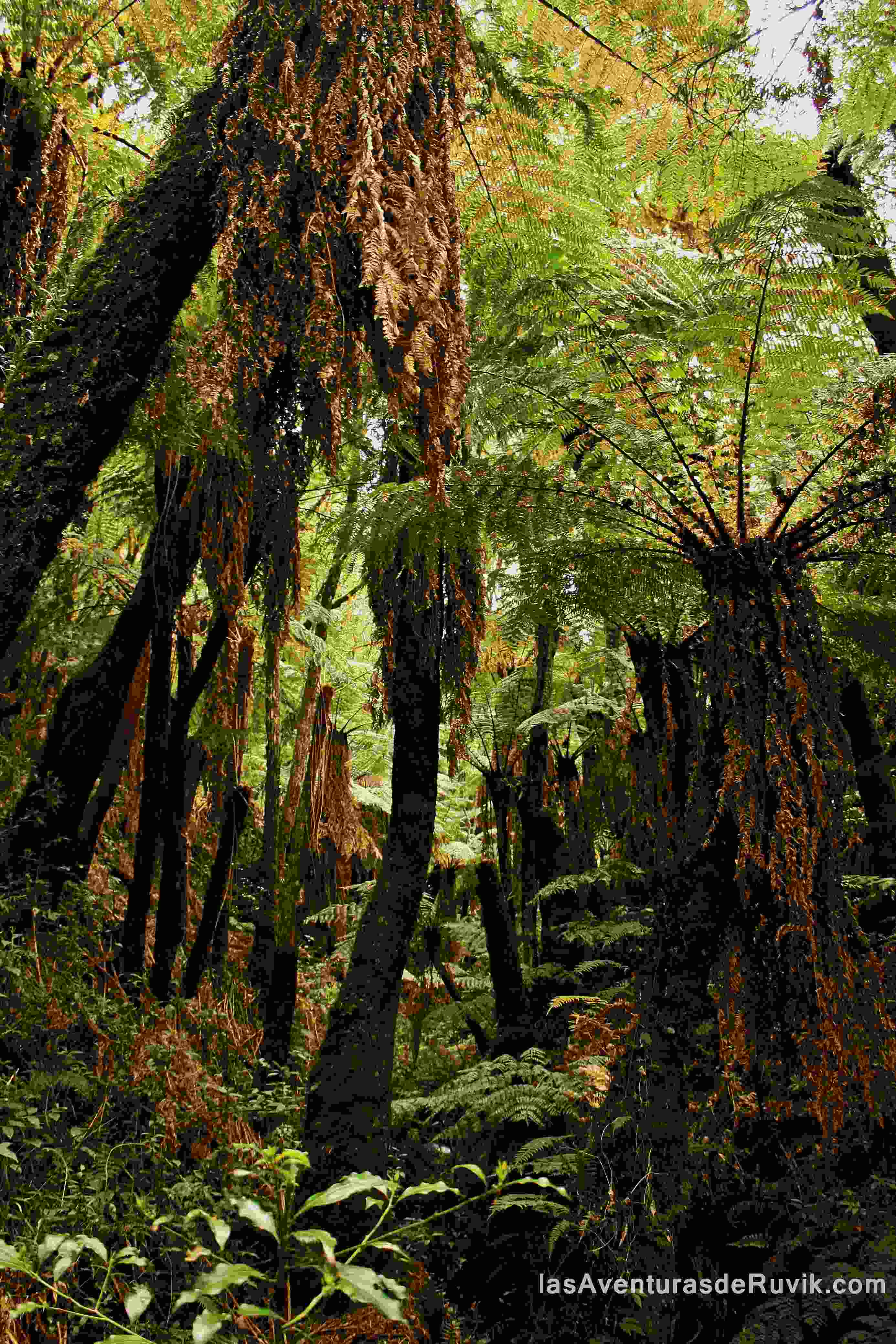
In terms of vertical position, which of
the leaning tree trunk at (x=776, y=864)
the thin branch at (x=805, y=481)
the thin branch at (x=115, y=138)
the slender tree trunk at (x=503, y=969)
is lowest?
the slender tree trunk at (x=503, y=969)

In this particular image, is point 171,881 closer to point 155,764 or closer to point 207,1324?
point 155,764

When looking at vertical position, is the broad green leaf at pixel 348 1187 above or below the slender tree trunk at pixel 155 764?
below

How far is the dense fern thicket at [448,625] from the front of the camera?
5.04ft

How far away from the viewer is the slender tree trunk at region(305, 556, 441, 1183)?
2764 mm

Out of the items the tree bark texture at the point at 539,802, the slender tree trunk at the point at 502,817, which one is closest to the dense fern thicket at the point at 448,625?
the tree bark texture at the point at 539,802

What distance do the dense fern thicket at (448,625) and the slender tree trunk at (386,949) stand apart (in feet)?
0.06

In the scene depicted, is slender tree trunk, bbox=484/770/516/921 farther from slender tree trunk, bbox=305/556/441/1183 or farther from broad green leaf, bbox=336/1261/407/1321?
broad green leaf, bbox=336/1261/407/1321

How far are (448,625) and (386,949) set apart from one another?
1.42 meters

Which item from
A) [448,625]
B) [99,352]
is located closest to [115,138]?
[99,352]

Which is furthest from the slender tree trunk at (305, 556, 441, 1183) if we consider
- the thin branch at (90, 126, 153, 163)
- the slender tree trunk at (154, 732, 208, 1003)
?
the thin branch at (90, 126, 153, 163)

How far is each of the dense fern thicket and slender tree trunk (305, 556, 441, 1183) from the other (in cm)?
2

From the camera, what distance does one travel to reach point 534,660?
5988 millimetres

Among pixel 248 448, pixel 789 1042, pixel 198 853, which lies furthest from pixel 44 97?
pixel 198 853

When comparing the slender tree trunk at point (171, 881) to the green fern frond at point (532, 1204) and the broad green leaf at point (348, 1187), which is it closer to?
the green fern frond at point (532, 1204)
